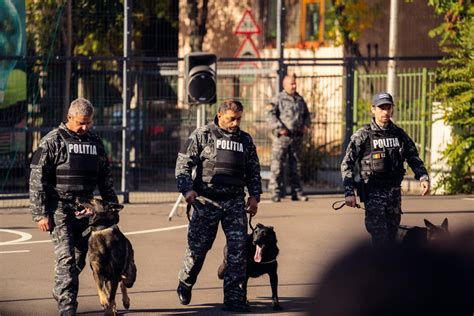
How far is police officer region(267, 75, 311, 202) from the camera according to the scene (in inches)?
658

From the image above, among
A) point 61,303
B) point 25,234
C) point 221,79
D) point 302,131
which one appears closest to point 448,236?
point 61,303

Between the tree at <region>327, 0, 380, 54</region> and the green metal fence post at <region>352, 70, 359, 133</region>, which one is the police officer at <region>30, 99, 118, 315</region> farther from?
the tree at <region>327, 0, 380, 54</region>

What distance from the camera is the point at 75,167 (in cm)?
792

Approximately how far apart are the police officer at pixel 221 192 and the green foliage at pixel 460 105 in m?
9.43

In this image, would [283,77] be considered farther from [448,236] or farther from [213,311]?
[448,236]

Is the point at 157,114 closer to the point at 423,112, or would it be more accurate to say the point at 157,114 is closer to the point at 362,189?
the point at 423,112

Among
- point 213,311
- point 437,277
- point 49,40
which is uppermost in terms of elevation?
point 49,40

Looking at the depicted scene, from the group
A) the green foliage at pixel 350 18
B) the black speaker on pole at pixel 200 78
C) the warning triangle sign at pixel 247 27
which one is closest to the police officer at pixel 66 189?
the black speaker on pole at pixel 200 78

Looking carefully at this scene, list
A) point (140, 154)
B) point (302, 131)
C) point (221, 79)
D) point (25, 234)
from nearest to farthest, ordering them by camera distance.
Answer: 1. point (25, 234)
2. point (302, 131)
3. point (140, 154)
4. point (221, 79)

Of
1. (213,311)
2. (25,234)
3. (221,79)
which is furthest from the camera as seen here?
(221,79)

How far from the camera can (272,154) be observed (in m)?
17.2

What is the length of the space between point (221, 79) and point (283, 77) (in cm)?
190

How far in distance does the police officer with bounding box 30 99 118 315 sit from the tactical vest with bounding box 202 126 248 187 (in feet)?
3.66

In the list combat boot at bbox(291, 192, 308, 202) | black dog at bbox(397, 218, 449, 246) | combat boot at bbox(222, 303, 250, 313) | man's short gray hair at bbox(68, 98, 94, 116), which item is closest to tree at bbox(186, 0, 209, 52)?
combat boot at bbox(291, 192, 308, 202)
